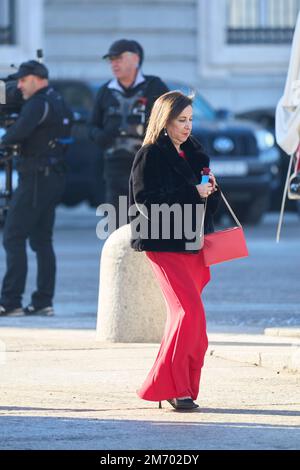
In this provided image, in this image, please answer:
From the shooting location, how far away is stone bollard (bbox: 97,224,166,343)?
1057 cm

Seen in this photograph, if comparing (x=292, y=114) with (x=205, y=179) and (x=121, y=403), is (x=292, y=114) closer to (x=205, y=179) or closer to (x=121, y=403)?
(x=205, y=179)

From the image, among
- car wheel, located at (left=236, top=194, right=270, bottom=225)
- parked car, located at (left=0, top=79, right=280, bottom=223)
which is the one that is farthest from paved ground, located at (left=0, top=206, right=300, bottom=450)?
car wheel, located at (left=236, top=194, right=270, bottom=225)

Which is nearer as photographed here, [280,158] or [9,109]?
[9,109]

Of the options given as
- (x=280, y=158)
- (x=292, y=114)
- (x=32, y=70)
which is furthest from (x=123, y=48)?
(x=280, y=158)

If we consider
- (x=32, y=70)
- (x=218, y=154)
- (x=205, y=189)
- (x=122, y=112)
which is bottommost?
(x=218, y=154)

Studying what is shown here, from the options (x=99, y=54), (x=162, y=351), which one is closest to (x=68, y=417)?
(x=162, y=351)

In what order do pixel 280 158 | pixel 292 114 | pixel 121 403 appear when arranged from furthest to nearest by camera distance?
pixel 280 158
pixel 292 114
pixel 121 403

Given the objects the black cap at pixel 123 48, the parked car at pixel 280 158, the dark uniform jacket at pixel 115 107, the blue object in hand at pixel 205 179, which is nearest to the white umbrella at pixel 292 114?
the dark uniform jacket at pixel 115 107

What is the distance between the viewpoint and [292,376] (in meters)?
9.27

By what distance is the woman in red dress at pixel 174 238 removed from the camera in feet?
26.7

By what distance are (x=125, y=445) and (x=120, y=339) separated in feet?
11.4

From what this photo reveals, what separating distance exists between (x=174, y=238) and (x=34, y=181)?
13.2ft

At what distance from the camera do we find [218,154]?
20.8 m

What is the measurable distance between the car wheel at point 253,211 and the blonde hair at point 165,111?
13.5 meters
